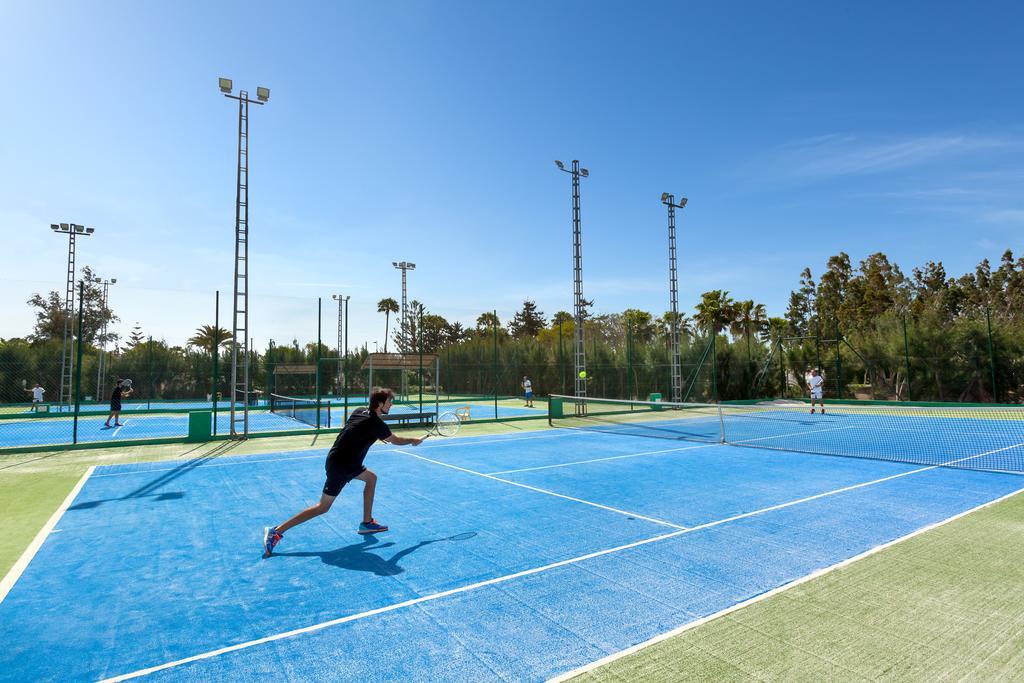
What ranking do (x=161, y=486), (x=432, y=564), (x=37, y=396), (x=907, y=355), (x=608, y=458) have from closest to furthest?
(x=432, y=564)
(x=161, y=486)
(x=608, y=458)
(x=37, y=396)
(x=907, y=355)

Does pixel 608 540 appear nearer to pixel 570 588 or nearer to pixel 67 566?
pixel 570 588

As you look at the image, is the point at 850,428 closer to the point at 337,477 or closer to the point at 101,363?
the point at 337,477

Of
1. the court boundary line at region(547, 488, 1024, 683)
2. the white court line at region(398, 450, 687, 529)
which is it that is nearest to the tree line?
the white court line at region(398, 450, 687, 529)

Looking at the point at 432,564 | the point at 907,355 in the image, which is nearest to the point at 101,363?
the point at 432,564

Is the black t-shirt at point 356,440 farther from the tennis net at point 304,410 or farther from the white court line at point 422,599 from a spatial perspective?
the tennis net at point 304,410

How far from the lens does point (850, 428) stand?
17062mm

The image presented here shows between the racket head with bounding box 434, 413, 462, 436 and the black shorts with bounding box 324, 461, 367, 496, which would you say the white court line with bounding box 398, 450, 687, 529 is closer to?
the racket head with bounding box 434, 413, 462, 436

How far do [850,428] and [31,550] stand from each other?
62.7 feet

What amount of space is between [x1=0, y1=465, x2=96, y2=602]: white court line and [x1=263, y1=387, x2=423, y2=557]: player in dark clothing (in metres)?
2.08

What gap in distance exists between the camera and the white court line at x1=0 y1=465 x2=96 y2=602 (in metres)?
4.94

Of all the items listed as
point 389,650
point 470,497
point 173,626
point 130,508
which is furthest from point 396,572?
point 130,508

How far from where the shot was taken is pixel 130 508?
7730 millimetres

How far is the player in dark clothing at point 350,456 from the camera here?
579cm

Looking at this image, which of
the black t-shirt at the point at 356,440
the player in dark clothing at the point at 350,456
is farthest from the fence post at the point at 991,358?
the black t-shirt at the point at 356,440
